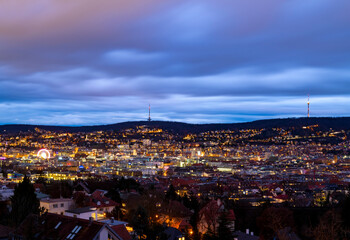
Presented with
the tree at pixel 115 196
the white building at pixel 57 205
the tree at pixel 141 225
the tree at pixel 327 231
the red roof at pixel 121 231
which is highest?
the tree at pixel 327 231

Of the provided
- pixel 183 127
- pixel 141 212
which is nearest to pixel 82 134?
pixel 183 127

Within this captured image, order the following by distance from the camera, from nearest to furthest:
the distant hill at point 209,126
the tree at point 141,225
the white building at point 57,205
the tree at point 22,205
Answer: the tree at point 141,225
the tree at point 22,205
the white building at point 57,205
the distant hill at point 209,126

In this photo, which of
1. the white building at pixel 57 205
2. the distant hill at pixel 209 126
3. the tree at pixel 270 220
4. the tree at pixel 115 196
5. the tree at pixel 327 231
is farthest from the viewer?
the distant hill at pixel 209 126

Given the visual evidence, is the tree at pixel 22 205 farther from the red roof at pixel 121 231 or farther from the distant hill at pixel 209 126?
the distant hill at pixel 209 126

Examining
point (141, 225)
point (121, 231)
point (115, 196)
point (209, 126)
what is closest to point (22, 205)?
point (121, 231)

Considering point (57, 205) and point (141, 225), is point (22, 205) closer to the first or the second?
point (57, 205)

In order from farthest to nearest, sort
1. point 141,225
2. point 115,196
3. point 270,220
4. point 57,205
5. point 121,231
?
1. point 115,196
2. point 57,205
3. point 270,220
4. point 121,231
5. point 141,225

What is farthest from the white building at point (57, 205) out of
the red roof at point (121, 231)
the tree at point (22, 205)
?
the red roof at point (121, 231)

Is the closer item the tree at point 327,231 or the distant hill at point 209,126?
the tree at point 327,231
